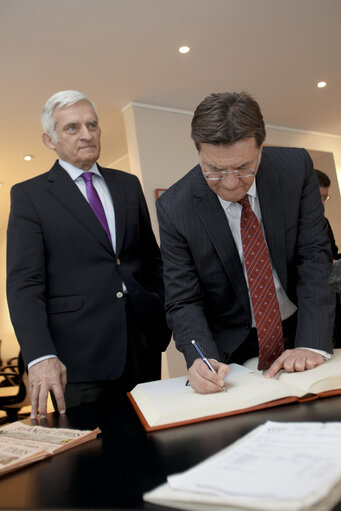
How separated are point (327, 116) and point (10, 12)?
4.96 metres

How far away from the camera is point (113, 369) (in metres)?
1.67

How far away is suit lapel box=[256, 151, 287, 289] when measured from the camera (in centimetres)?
153

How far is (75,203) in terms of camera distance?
70.9 inches

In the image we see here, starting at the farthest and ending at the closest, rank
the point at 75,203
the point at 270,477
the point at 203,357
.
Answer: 1. the point at 75,203
2. the point at 203,357
3. the point at 270,477

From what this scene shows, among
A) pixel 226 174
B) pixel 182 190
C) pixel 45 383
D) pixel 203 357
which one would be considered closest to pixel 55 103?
pixel 182 190

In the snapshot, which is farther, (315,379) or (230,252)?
(230,252)

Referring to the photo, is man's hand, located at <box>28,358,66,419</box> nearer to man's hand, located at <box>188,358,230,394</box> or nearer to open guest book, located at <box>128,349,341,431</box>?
open guest book, located at <box>128,349,341,431</box>

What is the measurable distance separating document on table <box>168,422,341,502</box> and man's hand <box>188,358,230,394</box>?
0.40m

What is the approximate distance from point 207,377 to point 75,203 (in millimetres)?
925

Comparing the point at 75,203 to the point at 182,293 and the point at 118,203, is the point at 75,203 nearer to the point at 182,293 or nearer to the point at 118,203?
the point at 118,203

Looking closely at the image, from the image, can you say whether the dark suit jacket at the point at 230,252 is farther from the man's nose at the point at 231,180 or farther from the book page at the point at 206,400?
the book page at the point at 206,400

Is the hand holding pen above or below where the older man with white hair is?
below

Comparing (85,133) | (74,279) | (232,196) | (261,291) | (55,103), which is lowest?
(261,291)

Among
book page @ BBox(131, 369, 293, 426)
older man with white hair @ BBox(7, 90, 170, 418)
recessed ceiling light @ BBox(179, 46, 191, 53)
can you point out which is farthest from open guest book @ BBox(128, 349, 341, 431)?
recessed ceiling light @ BBox(179, 46, 191, 53)
